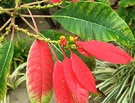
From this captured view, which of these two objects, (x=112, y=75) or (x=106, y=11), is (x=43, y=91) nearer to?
(x=106, y=11)

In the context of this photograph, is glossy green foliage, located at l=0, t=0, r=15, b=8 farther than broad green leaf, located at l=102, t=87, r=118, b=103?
Yes

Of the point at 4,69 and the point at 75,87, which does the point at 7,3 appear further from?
the point at 75,87

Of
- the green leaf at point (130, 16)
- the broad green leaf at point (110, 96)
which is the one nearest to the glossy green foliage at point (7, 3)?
the green leaf at point (130, 16)

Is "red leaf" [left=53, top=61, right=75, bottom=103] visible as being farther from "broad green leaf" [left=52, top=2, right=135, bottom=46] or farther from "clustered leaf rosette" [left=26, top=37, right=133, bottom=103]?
"broad green leaf" [left=52, top=2, right=135, bottom=46]

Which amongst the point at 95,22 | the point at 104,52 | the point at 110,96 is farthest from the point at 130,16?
the point at 104,52

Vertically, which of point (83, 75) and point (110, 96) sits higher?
point (83, 75)

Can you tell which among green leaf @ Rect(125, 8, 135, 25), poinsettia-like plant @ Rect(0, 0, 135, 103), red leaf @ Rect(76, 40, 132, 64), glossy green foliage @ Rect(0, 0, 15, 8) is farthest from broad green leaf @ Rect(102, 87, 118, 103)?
red leaf @ Rect(76, 40, 132, 64)
